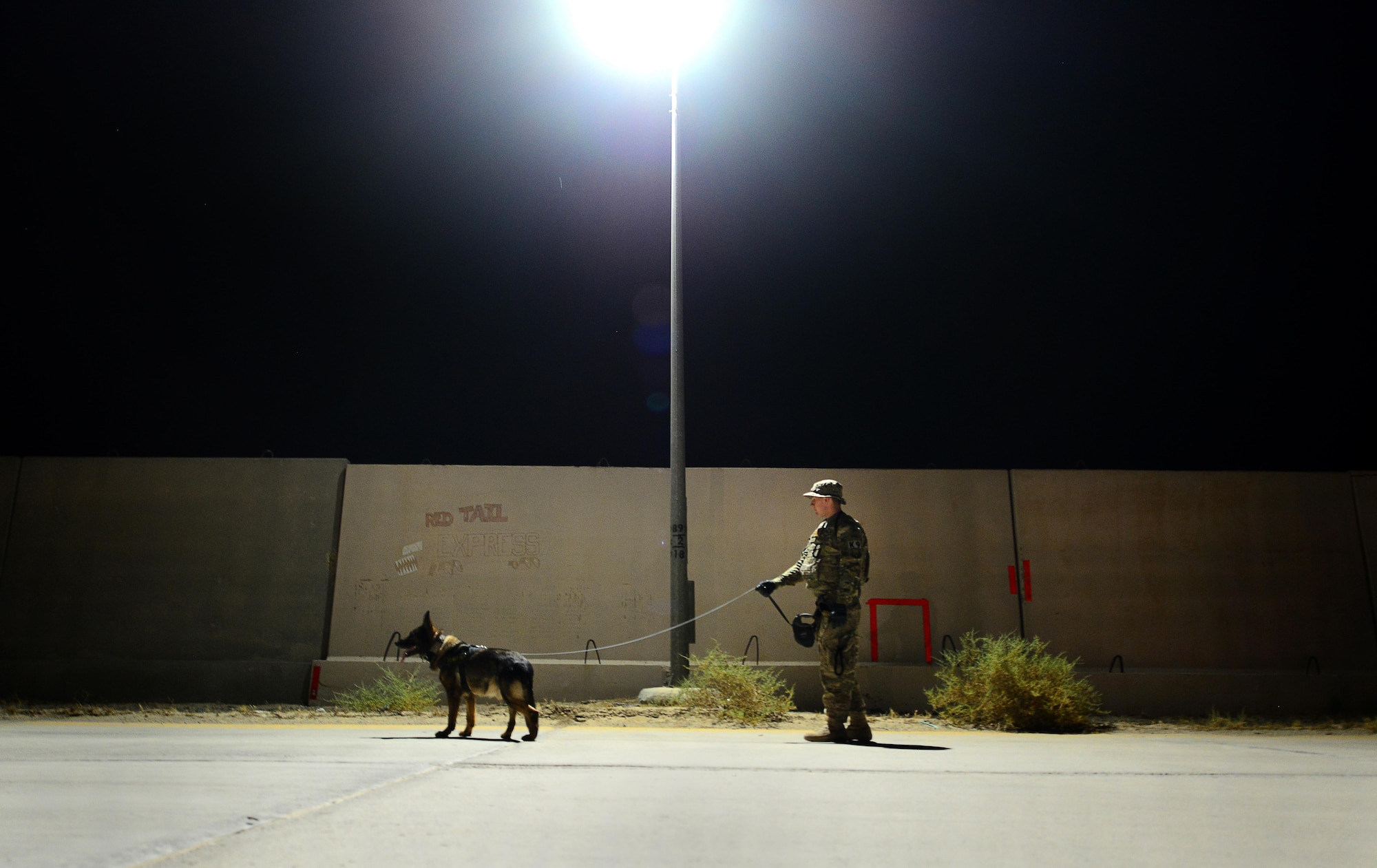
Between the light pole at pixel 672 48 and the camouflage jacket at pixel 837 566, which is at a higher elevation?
the light pole at pixel 672 48

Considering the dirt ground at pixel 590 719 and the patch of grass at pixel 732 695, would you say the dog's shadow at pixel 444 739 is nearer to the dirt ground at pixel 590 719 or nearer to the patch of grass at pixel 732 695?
the dirt ground at pixel 590 719

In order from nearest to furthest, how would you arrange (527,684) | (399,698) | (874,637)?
(527,684)
(399,698)
(874,637)

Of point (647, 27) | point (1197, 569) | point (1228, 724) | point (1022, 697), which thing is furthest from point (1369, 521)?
point (647, 27)

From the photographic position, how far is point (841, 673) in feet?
18.7

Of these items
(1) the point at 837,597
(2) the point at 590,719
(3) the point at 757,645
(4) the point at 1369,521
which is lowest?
(2) the point at 590,719

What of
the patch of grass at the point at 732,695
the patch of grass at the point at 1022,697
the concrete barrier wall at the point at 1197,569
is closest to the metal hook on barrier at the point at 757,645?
the patch of grass at the point at 732,695

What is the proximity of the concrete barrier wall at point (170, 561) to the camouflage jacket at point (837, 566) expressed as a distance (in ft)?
25.1

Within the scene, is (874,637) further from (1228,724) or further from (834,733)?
(834,733)

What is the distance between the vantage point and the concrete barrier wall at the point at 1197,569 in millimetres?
11320

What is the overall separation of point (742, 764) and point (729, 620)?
718cm

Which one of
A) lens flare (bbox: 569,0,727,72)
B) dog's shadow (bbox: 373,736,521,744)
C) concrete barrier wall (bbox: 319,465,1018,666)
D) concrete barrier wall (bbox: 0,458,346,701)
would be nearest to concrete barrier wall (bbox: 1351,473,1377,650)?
concrete barrier wall (bbox: 319,465,1018,666)

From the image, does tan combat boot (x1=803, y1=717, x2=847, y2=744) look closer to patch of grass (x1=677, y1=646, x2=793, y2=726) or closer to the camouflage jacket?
the camouflage jacket

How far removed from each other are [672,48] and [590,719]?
773 centimetres

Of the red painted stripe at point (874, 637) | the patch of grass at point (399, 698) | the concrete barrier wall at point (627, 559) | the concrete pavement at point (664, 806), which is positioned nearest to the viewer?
the concrete pavement at point (664, 806)
